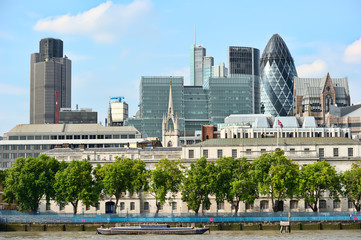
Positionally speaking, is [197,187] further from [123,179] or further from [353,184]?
[353,184]

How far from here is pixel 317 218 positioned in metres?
136

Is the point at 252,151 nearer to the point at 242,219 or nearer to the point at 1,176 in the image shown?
the point at 242,219

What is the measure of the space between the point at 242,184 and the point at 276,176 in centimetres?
686

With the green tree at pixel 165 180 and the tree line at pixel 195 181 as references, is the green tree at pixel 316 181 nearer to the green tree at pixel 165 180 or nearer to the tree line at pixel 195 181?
the tree line at pixel 195 181

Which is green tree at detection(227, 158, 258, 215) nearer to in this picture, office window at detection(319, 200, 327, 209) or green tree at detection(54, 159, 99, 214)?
office window at detection(319, 200, 327, 209)

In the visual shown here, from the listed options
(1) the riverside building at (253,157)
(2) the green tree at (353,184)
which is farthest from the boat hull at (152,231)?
(2) the green tree at (353,184)

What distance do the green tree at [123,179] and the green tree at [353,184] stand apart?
39.7 m

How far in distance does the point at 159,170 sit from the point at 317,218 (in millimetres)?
32769

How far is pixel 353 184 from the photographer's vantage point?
143m

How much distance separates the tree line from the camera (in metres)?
142

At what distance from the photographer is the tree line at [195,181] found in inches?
5576

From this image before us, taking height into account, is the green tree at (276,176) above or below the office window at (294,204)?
above

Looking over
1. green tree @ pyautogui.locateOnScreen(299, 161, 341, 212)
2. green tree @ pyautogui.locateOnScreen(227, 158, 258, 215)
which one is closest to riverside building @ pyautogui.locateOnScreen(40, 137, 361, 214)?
green tree @ pyautogui.locateOnScreen(299, 161, 341, 212)

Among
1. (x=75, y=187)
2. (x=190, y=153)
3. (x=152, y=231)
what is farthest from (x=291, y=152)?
(x=75, y=187)
